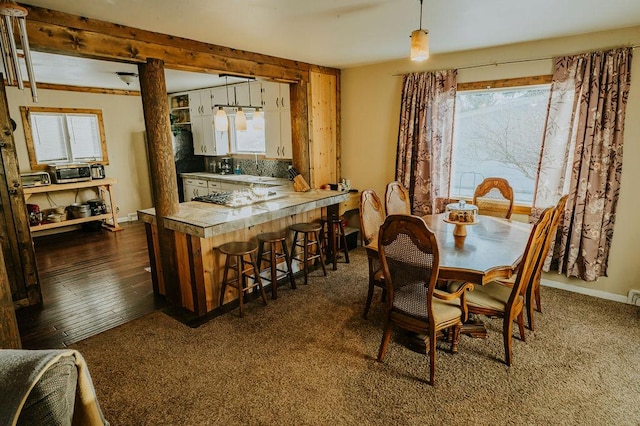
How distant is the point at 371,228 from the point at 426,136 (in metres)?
1.70

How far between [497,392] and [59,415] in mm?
2266

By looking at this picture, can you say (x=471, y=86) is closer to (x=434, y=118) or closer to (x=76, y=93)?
(x=434, y=118)

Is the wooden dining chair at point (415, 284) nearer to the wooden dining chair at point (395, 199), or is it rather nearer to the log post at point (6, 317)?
the wooden dining chair at point (395, 199)

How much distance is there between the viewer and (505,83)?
3697mm

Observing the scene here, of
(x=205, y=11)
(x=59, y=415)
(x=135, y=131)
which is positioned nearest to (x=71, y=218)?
(x=135, y=131)

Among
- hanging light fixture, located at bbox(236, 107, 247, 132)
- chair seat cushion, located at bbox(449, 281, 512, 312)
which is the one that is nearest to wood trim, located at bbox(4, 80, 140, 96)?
hanging light fixture, located at bbox(236, 107, 247, 132)

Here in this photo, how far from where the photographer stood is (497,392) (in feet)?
7.14

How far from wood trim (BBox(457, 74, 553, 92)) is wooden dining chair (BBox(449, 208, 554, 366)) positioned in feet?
6.08

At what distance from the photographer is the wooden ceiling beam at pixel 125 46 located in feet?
7.97

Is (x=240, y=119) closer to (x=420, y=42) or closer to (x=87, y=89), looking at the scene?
(x=420, y=42)

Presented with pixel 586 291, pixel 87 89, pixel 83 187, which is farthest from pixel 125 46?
pixel 586 291

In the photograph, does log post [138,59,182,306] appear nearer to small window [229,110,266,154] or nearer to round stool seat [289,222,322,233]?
round stool seat [289,222,322,233]

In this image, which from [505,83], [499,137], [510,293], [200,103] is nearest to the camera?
[510,293]

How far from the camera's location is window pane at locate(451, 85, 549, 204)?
12.1 feet
